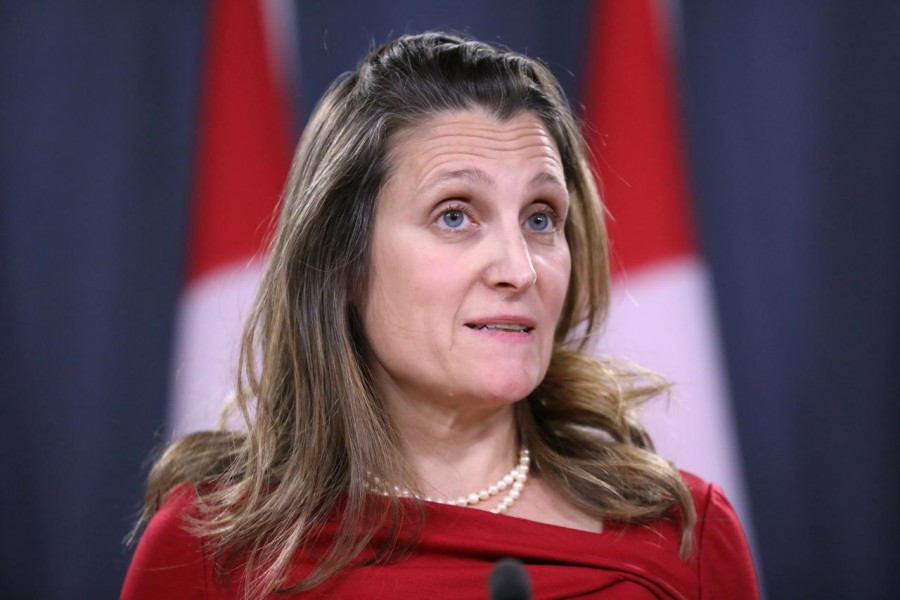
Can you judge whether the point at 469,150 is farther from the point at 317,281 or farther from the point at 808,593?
the point at 808,593

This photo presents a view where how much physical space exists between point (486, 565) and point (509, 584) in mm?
520

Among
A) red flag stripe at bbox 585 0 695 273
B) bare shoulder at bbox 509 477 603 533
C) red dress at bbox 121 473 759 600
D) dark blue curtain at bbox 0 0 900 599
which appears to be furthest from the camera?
red flag stripe at bbox 585 0 695 273

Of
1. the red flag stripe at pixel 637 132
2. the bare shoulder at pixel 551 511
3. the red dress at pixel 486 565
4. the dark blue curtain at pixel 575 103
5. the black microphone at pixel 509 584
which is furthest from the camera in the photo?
the red flag stripe at pixel 637 132

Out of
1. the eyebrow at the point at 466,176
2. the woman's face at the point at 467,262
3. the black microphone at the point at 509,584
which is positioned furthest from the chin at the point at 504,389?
the black microphone at the point at 509,584

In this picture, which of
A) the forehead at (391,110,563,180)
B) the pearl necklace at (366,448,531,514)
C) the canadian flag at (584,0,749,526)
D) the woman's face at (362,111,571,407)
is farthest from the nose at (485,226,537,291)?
the canadian flag at (584,0,749,526)

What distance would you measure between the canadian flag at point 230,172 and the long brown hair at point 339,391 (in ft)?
2.01

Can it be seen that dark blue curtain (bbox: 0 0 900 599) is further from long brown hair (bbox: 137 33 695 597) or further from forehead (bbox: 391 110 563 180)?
forehead (bbox: 391 110 563 180)

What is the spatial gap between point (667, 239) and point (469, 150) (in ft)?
3.14

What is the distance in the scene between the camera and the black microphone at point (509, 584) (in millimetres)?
750

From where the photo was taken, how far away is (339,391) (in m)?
1.34

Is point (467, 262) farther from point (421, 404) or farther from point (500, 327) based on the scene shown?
point (421, 404)

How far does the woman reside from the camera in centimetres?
126

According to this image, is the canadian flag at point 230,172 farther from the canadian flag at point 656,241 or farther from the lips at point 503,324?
the lips at point 503,324

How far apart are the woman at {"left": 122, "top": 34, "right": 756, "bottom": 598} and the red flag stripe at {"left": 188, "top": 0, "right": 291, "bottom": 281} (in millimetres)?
695
